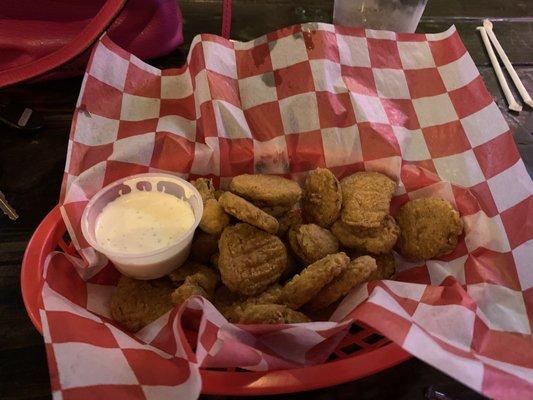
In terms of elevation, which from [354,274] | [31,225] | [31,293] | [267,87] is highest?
[267,87]

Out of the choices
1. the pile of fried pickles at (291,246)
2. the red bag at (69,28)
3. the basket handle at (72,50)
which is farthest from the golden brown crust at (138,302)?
the red bag at (69,28)

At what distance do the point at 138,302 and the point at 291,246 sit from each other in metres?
0.44

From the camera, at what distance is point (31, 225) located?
1.48 metres

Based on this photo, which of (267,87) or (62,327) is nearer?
(62,327)

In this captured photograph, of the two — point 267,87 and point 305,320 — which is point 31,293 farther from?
point 267,87

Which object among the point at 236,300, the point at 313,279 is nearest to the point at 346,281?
the point at 313,279

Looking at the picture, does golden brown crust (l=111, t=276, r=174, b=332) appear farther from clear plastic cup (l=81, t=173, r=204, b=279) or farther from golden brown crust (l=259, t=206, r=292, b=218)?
golden brown crust (l=259, t=206, r=292, b=218)

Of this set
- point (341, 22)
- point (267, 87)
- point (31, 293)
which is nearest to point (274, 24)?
point (341, 22)

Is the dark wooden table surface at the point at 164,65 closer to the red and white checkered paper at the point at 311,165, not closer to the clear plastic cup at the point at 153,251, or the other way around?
the red and white checkered paper at the point at 311,165

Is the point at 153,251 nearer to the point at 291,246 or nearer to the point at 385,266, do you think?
the point at 291,246

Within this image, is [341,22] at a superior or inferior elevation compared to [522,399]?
superior

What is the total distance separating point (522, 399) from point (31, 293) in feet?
3.63

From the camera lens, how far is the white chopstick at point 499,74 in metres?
1.87

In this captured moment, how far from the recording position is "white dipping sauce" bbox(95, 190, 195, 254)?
1.23 meters
